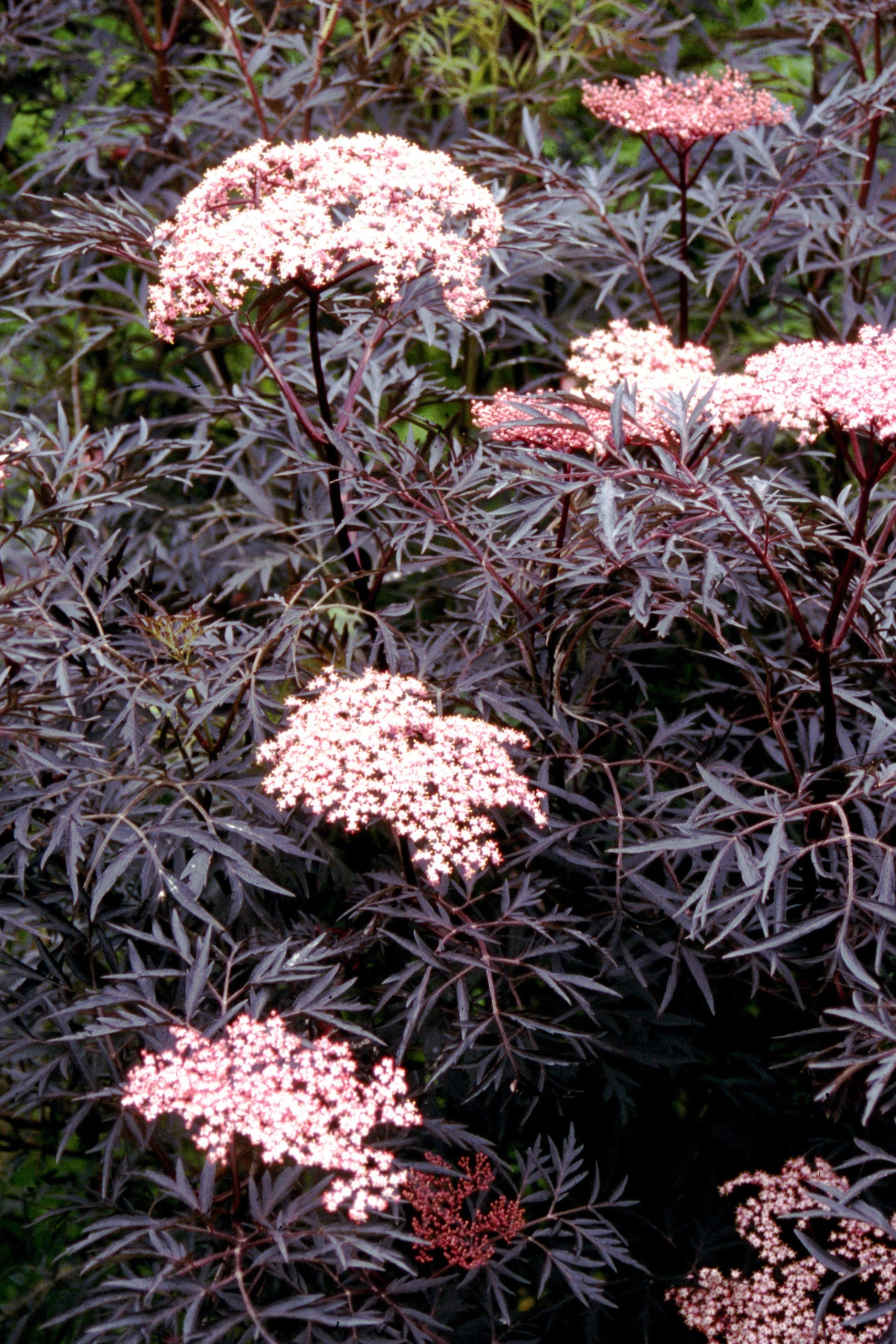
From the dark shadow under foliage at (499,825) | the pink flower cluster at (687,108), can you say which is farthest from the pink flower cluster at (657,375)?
the pink flower cluster at (687,108)

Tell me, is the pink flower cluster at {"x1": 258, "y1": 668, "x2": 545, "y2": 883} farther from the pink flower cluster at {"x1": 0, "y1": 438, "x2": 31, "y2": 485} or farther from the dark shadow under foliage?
the pink flower cluster at {"x1": 0, "y1": 438, "x2": 31, "y2": 485}

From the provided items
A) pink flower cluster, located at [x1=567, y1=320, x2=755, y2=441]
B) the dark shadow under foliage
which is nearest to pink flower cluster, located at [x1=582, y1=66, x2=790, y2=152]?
the dark shadow under foliage

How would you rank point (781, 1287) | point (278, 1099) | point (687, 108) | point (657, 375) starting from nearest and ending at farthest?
point (278, 1099) → point (781, 1287) → point (657, 375) → point (687, 108)

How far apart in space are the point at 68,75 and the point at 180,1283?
2.55 m

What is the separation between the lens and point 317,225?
1.39 m

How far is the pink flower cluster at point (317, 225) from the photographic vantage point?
1.39 metres

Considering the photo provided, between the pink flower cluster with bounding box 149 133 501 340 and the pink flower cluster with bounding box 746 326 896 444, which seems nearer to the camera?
the pink flower cluster with bounding box 746 326 896 444

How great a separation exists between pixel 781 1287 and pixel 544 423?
1.14m

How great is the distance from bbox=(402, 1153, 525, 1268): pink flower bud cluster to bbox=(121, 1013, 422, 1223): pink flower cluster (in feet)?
0.34

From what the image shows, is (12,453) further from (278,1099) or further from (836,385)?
(836,385)

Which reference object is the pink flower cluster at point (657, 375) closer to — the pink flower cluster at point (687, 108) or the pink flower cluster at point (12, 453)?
the pink flower cluster at point (687, 108)

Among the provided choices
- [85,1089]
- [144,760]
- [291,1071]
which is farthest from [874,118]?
[85,1089]

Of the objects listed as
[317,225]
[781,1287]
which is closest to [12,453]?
[317,225]

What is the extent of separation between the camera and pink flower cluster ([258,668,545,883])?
1.34 metres
